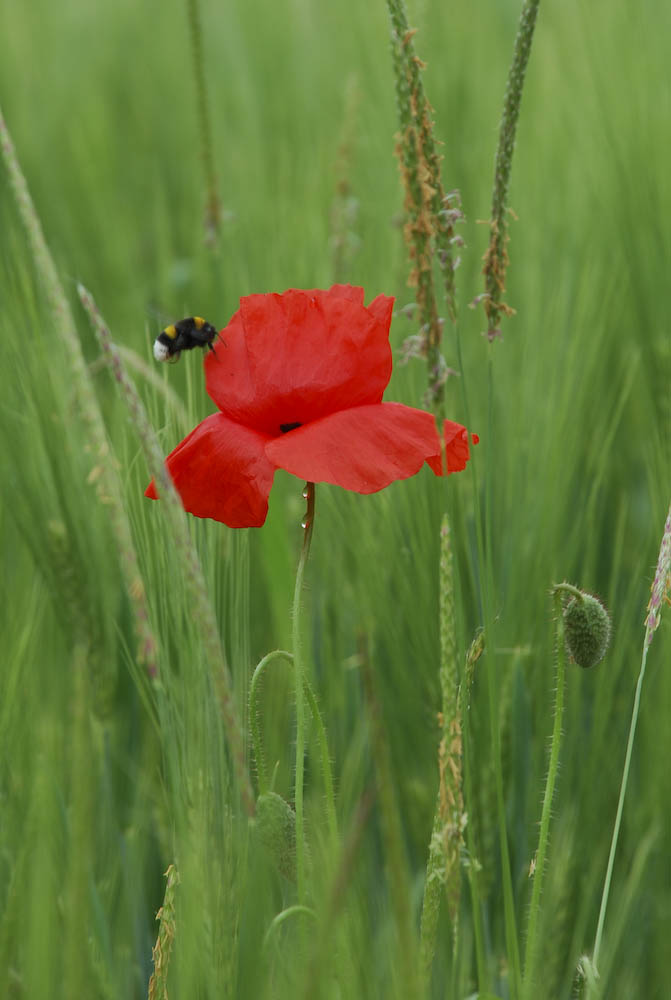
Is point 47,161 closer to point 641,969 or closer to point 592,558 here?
point 592,558

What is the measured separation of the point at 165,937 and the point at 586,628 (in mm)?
219

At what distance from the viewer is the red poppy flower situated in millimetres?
485

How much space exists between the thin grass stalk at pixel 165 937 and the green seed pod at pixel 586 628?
0.20m

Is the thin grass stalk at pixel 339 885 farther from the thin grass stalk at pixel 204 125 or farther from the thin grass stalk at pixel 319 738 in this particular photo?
the thin grass stalk at pixel 204 125

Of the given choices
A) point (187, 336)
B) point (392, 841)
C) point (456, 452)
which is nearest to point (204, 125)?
point (187, 336)

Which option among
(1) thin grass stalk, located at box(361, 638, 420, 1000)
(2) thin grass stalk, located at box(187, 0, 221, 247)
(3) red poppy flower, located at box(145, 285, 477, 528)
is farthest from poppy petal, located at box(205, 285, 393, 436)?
(2) thin grass stalk, located at box(187, 0, 221, 247)

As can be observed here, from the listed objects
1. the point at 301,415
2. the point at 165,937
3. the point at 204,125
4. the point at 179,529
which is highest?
the point at 204,125

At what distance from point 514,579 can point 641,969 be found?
0.80ft

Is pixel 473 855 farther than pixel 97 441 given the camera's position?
Yes

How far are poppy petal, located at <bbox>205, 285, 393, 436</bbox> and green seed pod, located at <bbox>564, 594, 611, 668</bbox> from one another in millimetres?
128

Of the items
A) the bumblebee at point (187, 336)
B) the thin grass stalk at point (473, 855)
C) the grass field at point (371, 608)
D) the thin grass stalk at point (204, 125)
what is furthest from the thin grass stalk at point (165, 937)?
the thin grass stalk at point (204, 125)

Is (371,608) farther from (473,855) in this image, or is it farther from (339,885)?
(339,885)

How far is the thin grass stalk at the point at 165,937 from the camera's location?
440 mm

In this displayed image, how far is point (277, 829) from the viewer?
0.49 meters
